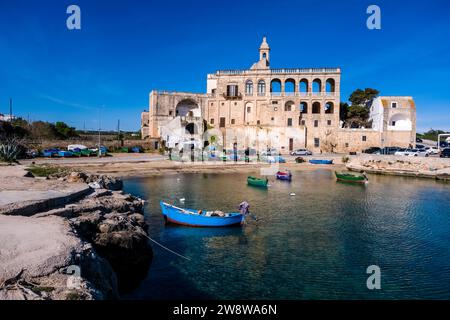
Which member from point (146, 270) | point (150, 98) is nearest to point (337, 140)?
point (150, 98)

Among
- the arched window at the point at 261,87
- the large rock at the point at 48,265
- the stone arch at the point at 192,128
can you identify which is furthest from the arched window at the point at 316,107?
the large rock at the point at 48,265

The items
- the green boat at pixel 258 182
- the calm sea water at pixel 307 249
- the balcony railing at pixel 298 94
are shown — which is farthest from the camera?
the balcony railing at pixel 298 94

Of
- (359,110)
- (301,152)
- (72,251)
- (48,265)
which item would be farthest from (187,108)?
(48,265)

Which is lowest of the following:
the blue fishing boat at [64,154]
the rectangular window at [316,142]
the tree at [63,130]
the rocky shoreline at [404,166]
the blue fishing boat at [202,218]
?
the blue fishing boat at [202,218]

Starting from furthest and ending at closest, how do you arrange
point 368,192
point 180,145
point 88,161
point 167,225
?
point 180,145 → point 88,161 → point 368,192 → point 167,225

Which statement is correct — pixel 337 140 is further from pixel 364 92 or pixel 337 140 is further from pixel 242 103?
pixel 242 103

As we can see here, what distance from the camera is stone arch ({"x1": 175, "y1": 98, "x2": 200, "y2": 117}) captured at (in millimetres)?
62972

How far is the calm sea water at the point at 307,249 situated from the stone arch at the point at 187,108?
120 ft

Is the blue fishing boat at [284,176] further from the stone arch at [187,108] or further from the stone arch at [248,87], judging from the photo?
the stone arch at [187,108]

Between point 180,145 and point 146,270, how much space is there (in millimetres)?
45227

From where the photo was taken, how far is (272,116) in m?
58.1

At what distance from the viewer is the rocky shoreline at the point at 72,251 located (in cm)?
696

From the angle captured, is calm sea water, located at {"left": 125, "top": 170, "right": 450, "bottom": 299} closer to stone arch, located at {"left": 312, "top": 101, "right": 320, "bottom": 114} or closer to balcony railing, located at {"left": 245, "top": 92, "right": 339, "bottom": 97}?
balcony railing, located at {"left": 245, "top": 92, "right": 339, "bottom": 97}

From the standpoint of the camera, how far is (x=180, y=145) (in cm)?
5709
